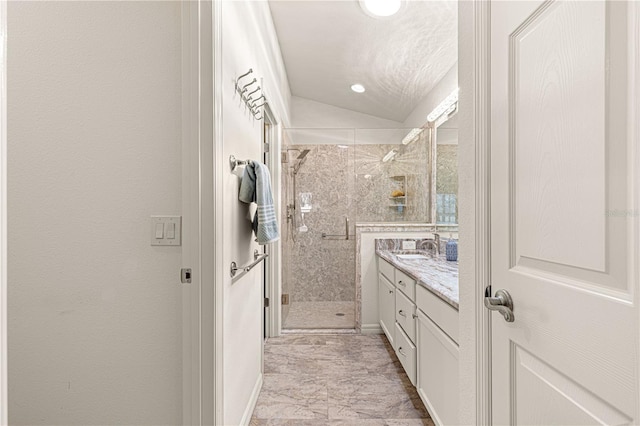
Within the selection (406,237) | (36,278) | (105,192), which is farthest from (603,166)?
(406,237)

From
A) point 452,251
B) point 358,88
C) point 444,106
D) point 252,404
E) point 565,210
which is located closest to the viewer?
point 565,210

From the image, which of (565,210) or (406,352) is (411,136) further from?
(565,210)

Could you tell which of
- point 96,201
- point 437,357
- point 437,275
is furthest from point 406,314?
point 96,201

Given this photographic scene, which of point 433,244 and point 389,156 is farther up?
point 389,156

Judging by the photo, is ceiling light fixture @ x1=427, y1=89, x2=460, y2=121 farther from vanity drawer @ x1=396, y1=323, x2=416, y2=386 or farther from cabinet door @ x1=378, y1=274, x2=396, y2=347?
vanity drawer @ x1=396, y1=323, x2=416, y2=386

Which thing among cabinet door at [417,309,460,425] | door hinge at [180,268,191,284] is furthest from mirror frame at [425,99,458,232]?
door hinge at [180,268,191,284]

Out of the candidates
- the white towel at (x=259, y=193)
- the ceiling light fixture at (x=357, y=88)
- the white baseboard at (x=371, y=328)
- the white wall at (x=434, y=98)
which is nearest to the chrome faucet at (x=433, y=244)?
the white baseboard at (x=371, y=328)

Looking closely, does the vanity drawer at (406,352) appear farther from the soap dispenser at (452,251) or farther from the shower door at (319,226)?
the shower door at (319,226)

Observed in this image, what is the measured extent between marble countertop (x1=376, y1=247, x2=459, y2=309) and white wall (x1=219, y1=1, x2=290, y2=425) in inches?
37.4

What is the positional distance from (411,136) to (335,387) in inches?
96.1

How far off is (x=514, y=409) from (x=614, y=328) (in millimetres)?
464

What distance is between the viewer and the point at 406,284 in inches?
90.0

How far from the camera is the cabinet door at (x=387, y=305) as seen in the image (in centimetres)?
275

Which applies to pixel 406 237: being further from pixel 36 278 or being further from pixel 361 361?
pixel 36 278
